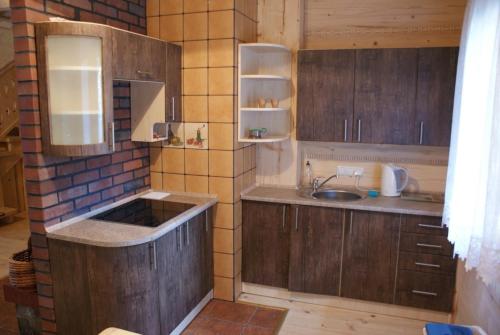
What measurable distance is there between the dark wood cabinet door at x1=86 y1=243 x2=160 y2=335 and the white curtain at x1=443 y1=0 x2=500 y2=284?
1.60 metres

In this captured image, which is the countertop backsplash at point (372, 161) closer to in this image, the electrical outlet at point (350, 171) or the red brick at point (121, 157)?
the electrical outlet at point (350, 171)

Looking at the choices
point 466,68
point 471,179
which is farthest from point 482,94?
point 471,179

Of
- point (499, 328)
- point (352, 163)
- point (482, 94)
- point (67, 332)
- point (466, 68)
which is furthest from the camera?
point (352, 163)

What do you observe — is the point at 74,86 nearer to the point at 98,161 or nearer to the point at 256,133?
the point at 98,161

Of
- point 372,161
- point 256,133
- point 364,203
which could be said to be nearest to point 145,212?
point 256,133

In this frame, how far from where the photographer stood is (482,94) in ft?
6.26

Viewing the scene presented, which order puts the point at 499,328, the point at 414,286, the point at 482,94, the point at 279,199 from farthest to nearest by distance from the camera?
the point at 279,199 < the point at 414,286 < the point at 482,94 < the point at 499,328

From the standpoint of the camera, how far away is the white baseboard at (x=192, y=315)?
8.45 feet

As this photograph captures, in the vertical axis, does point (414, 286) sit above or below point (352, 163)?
below

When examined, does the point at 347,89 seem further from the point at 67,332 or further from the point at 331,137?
the point at 67,332

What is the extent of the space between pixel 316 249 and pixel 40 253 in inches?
69.7

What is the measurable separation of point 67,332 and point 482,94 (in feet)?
8.27

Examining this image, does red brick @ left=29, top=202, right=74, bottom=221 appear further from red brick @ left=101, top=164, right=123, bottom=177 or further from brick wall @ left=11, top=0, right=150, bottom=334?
red brick @ left=101, top=164, right=123, bottom=177

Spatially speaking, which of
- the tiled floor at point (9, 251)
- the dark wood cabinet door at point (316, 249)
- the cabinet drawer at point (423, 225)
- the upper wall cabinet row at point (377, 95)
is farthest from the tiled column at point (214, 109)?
the tiled floor at point (9, 251)
